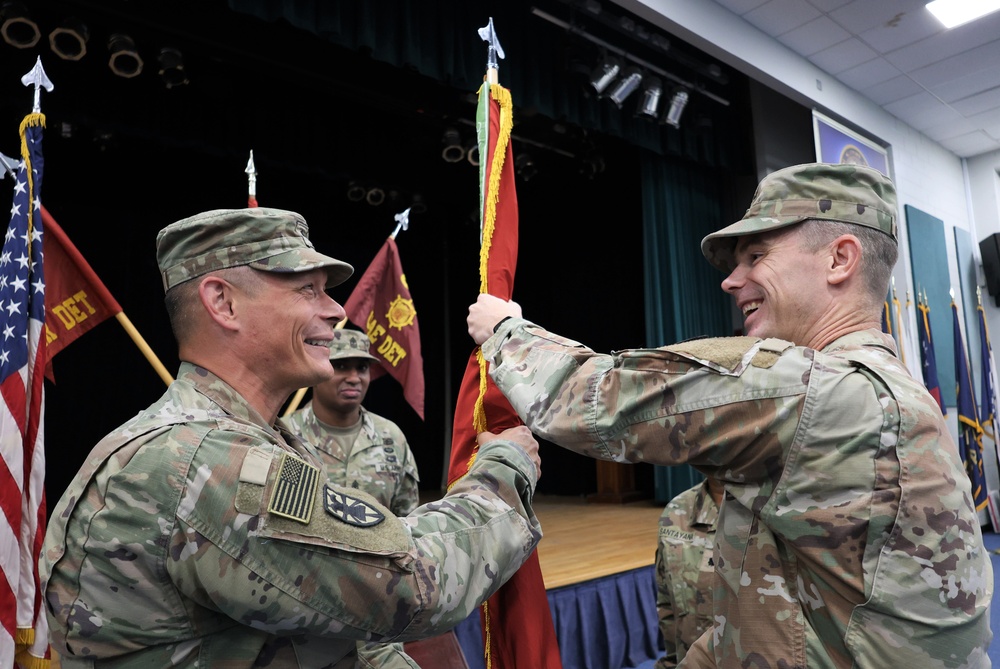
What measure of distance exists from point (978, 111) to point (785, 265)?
6.87 metres

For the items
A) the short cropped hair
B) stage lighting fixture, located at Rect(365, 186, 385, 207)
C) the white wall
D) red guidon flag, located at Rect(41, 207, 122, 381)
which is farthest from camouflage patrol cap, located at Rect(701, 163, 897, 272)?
stage lighting fixture, located at Rect(365, 186, 385, 207)

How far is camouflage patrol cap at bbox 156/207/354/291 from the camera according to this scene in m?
1.18

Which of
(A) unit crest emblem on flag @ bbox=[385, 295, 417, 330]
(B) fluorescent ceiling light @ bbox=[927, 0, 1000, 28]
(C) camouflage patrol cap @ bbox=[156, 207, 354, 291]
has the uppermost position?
(B) fluorescent ceiling light @ bbox=[927, 0, 1000, 28]

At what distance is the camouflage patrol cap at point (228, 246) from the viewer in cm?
118

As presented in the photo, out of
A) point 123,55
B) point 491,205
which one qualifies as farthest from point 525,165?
point 491,205

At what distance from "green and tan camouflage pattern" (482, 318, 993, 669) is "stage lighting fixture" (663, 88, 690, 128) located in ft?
15.8

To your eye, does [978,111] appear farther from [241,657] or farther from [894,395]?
[241,657]

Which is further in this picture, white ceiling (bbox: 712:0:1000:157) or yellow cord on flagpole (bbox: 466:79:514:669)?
white ceiling (bbox: 712:0:1000:157)

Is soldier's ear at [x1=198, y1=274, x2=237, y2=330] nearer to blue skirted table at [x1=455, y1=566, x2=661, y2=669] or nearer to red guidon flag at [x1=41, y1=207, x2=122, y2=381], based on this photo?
red guidon flag at [x1=41, y1=207, x2=122, y2=381]

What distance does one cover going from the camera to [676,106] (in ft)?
17.7

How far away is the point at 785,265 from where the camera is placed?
1.11 meters

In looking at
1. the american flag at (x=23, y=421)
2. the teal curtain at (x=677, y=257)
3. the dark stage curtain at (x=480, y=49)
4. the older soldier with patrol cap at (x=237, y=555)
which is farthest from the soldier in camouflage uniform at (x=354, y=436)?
the teal curtain at (x=677, y=257)

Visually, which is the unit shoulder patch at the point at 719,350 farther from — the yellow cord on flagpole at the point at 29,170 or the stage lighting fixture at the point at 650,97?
the stage lighting fixture at the point at 650,97

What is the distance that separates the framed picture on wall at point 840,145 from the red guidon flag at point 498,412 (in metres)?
4.49
